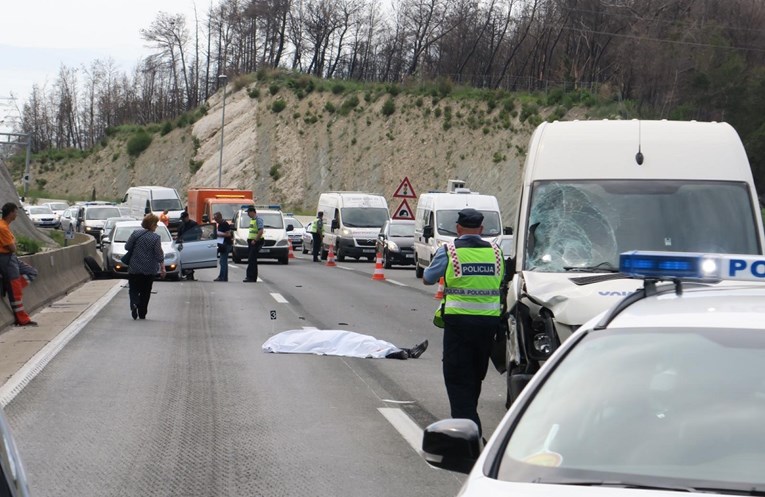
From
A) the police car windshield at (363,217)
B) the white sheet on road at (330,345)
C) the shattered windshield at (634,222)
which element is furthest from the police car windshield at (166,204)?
the shattered windshield at (634,222)

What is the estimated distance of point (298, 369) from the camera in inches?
525

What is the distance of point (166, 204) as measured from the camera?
58000 millimetres

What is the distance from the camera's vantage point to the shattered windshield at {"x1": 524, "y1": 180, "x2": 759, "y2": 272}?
34.1 feet

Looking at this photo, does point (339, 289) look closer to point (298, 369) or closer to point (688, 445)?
point (298, 369)

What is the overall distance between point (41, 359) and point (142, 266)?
5.29m

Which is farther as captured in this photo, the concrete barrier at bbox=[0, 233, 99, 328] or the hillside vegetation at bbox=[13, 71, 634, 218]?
the hillside vegetation at bbox=[13, 71, 634, 218]

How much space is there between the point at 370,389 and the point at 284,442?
9.50ft

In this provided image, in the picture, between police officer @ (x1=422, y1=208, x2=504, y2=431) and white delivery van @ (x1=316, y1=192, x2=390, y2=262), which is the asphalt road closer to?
police officer @ (x1=422, y1=208, x2=504, y2=431)

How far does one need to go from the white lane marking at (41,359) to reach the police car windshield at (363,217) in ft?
71.9

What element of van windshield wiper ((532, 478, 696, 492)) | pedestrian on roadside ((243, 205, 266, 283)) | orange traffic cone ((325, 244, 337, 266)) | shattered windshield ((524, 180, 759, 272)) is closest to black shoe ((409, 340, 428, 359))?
shattered windshield ((524, 180, 759, 272))

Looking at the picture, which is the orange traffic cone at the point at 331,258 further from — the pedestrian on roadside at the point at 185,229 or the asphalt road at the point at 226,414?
the asphalt road at the point at 226,414

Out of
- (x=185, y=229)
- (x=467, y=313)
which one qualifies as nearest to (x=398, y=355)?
(x=467, y=313)

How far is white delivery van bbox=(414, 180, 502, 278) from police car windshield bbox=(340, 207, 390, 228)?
359 inches

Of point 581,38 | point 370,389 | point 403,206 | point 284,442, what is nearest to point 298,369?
point 370,389
